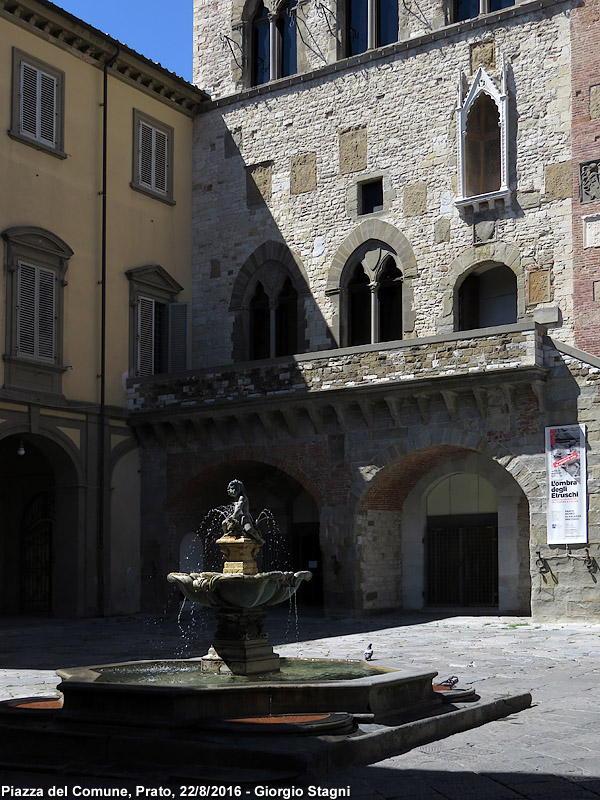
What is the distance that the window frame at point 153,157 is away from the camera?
24.5 m

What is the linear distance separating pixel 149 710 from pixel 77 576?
1454 cm

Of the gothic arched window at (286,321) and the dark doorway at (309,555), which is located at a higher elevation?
the gothic arched window at (286,321)

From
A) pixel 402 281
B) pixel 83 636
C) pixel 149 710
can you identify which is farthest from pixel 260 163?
pixel 149 710

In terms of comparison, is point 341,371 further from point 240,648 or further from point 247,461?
point 240,648

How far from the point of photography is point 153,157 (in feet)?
82.4

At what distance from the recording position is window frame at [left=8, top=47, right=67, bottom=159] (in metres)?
21.7

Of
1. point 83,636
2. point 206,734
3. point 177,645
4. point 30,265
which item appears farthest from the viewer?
point 30,265

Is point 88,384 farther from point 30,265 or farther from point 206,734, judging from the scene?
point 206,734

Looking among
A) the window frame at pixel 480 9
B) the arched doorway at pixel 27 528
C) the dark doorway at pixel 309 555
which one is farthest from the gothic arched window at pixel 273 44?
the dark doorway at pixel 309 555

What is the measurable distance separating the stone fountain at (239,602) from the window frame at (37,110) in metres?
14.1

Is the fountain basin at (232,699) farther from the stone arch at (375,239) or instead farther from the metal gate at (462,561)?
the stone arch at (375,239)

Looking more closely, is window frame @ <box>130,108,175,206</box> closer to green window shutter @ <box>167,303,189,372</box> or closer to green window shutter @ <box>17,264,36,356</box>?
green window shutter @ <box>167,303,189,372</box>

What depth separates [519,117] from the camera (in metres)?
21.9

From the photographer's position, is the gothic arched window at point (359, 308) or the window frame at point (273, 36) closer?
the gothic arched window at point (359, 308)
